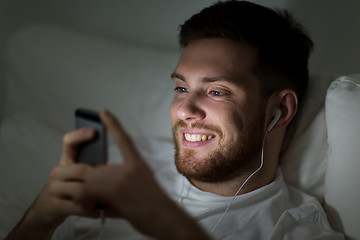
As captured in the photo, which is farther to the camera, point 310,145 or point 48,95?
point 310,145

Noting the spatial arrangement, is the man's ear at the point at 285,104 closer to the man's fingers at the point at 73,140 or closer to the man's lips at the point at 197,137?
the man's lips at the point at 197,137

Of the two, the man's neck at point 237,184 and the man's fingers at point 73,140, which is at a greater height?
the man's fingers at point 73,140

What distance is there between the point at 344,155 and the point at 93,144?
71cm

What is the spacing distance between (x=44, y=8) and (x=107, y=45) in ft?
0.64

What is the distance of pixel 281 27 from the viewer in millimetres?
868

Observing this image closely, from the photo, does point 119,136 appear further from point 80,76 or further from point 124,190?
point 80,76

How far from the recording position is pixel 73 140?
43 cm

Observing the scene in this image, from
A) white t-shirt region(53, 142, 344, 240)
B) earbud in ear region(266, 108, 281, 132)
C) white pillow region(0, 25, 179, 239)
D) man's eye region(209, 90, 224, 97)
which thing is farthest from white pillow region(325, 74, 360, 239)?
white pillow region(0, 25, 179, 239)

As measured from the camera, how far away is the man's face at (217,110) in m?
0.80

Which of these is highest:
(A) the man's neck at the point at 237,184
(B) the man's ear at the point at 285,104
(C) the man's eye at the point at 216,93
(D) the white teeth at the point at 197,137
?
(C) the man's eye at the point at 216,93

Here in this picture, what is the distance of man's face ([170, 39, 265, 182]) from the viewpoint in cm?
80

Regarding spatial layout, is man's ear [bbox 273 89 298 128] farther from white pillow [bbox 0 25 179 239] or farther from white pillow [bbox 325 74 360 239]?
white pillow [bbox 0 25 179 239]

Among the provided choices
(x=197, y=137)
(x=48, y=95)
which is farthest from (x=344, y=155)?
(x=48, y=95)

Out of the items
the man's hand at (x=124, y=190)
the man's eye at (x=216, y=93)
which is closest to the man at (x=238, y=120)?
the man's eye at (x=216, y=93)
